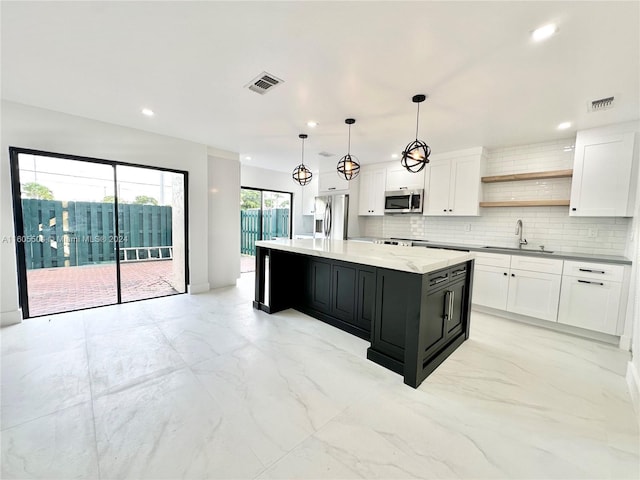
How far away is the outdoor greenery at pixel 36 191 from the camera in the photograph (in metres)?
3.16

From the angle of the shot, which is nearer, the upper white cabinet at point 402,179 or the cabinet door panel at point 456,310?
the cabinet door panel at point 456,310

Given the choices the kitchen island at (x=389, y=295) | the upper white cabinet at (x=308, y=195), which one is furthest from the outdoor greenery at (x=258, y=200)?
the kitchen island at (x=389, y=295)

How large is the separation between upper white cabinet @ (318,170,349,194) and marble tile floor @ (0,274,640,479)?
3396mm

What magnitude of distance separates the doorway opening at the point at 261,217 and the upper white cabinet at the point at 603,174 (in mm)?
5575

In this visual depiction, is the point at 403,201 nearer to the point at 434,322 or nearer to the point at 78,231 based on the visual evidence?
the point at 434,322

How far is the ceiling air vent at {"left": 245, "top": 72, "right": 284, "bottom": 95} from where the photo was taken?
233cm

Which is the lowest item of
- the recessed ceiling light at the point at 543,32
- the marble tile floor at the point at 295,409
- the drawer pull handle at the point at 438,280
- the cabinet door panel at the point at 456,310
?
the marble tile floor at the point at 295,409

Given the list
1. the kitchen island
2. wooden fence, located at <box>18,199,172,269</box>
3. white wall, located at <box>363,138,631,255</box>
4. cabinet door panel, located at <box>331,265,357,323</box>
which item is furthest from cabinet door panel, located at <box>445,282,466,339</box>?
wooden fence, located at <box>18,199,172,269</box>

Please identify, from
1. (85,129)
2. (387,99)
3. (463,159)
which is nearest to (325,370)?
(387,99)

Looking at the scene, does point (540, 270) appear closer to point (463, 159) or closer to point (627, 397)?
point (627, 397)

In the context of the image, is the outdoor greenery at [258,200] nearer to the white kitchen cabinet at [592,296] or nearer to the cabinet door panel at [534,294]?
the cabinet door panel at [534,294]

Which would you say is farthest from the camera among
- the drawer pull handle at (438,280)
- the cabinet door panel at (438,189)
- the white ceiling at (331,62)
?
the cabinet door panel at (438,189)

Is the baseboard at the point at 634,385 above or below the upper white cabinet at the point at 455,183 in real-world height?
below

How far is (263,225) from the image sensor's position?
680 cm
